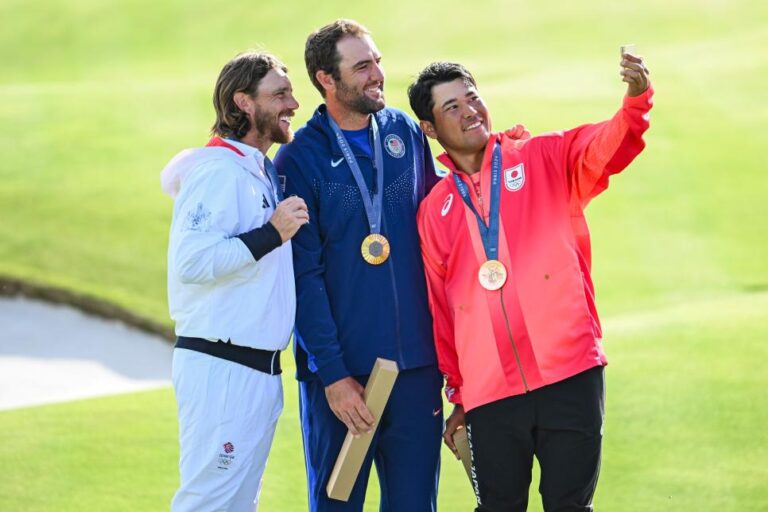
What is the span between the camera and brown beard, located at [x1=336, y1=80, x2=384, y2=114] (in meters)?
4.40

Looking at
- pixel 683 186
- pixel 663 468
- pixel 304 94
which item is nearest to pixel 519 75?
pixel 304 94

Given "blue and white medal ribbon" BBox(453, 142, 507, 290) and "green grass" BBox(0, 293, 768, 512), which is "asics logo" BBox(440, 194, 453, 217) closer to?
"blue and white medal ribbon" BBox(453, 142, 507, 290)

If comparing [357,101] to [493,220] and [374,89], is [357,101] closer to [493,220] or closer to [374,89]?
[374,89]

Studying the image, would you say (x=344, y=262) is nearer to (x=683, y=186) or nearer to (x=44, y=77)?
(x=683, y=186)

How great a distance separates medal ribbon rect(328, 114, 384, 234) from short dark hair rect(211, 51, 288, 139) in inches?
14.1

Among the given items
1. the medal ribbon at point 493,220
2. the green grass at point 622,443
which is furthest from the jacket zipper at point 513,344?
the green grass at point 622,443

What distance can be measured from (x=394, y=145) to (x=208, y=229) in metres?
0.88

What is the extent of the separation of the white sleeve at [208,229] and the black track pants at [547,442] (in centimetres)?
103

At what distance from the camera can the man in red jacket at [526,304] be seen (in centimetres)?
402

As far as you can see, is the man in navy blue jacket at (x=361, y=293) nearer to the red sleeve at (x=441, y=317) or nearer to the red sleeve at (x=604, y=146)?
the red sleeve at (x=441, y=317)

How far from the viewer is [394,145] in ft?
14.7

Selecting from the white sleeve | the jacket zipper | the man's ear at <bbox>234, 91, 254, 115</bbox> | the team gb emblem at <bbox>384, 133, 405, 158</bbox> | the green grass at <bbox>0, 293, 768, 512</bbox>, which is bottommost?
the green grass at <bbox>0, 293, 768, 512</bbox>

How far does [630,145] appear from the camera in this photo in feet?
12.7

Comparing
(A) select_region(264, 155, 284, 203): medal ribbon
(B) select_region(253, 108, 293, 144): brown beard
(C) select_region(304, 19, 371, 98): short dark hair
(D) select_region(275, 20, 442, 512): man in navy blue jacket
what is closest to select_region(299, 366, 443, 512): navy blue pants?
(D) select_region(275, 20, 442, 512): man in navy blue jacket
